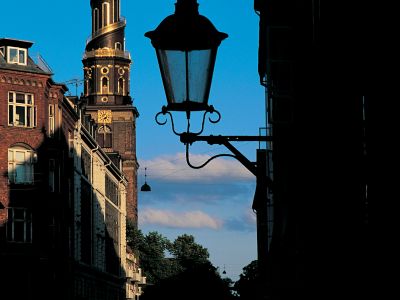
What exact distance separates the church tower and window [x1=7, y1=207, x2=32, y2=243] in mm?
58198

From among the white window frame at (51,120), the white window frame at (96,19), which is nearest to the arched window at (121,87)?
the white window frame at (96,19)

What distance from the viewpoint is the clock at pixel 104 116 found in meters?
121

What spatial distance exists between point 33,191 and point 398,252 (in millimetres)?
56999

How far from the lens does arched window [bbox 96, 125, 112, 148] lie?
120 metres

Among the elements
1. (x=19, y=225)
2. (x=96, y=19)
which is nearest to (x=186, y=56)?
(x=19, y=225)

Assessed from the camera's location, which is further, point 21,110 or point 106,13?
point 106,13

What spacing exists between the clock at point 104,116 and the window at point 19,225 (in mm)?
59470

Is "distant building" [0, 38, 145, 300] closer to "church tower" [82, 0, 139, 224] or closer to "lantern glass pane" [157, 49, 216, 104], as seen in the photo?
"church tower" [82, 0, 139, 224]

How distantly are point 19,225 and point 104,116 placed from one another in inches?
2405

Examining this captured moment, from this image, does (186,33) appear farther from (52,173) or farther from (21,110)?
(52,173)

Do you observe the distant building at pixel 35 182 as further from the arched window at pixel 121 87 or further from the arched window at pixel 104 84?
the arched window at pixel 121 87

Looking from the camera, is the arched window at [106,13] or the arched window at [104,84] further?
the arched window at [104,84]

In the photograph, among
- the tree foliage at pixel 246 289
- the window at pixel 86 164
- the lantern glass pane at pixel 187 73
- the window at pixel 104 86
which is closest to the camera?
the lantern glass pane at pixel 187 73

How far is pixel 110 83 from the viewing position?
4818 inches
